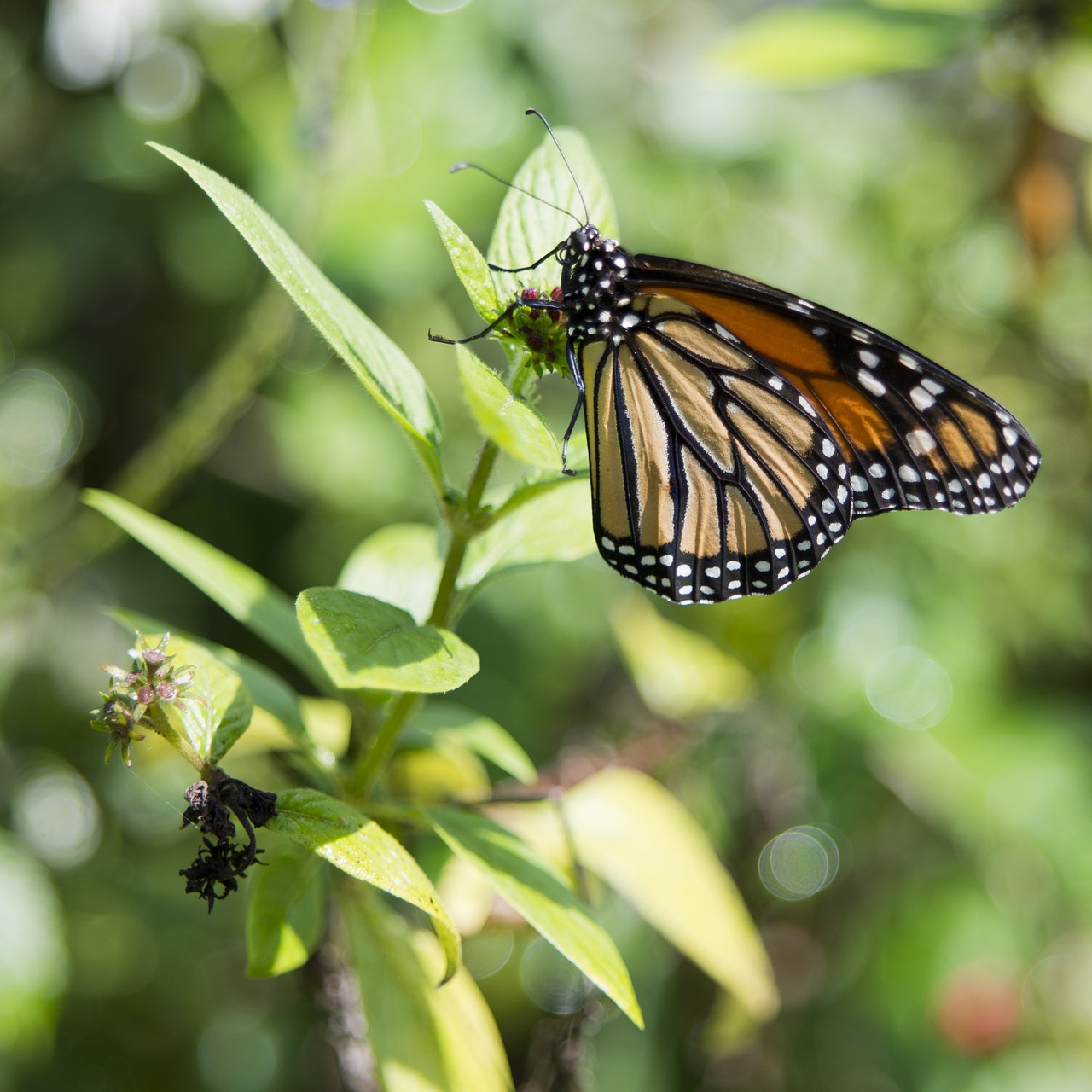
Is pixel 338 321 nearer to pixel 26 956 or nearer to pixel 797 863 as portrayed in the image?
pixel 26 956

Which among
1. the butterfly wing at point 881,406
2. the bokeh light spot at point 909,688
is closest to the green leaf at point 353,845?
the butterfly wing at point 881,406

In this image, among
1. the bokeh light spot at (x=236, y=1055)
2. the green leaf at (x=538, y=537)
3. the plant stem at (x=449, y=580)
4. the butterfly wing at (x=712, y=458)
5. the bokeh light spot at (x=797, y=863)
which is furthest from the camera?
the bokeh light spot at (x=797, y=863)

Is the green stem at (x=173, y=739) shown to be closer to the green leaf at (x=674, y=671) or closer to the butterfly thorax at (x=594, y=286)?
the butterfly thorax at (x=594, y=286)

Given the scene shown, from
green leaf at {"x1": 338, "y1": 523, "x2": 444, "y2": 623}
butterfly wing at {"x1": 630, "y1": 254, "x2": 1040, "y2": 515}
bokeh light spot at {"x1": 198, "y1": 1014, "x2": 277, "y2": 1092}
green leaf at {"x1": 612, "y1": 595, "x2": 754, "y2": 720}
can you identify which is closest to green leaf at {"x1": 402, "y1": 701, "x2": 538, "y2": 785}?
green leaf at {"x1": 338, "y1": 523, "x2": 444, "y2": 623}

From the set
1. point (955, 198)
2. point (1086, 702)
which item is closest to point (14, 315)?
point (955, 198)

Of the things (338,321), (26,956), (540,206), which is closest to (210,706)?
(338,321)

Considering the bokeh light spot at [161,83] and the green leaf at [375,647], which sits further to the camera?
the bokeh light spot at [161,83]

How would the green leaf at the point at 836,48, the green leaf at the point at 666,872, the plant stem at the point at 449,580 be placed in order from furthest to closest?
the green leaf at the point at 836,48 → the green leaf at the point at 666,872 → the plant stem at the point at 449,580

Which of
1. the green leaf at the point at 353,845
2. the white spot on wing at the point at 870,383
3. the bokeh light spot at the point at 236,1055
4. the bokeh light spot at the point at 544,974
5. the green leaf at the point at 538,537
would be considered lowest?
the bokeh light spot at the point at 236,1055

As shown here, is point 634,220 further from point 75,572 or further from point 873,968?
point 873,968
